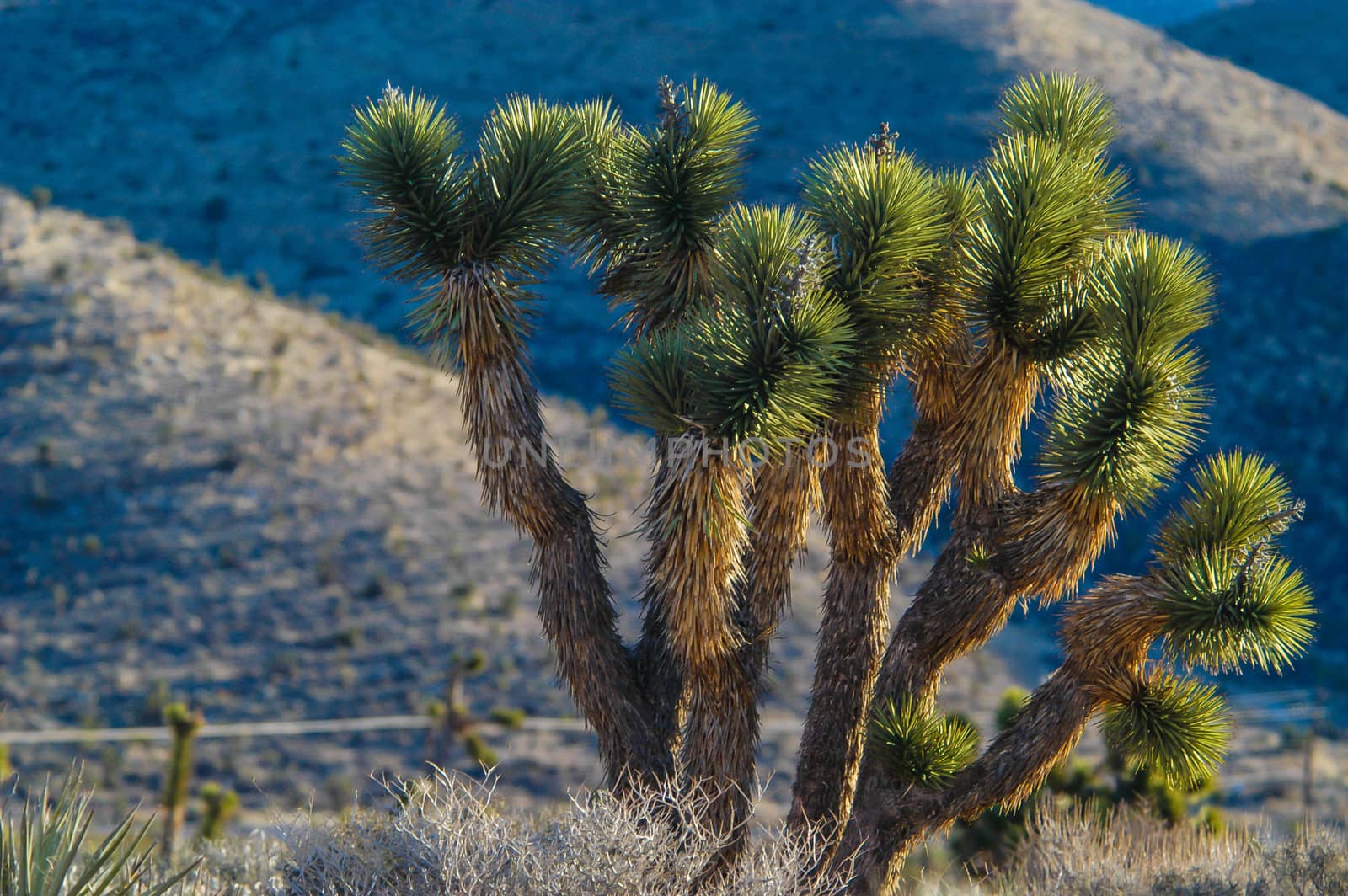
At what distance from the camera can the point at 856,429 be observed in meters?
7.06

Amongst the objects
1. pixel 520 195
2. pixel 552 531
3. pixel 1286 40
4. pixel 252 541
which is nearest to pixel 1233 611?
pixel 552 531

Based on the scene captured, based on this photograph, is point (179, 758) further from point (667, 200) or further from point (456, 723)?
point (667, 200)

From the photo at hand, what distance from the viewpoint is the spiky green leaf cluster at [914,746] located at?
7.53m

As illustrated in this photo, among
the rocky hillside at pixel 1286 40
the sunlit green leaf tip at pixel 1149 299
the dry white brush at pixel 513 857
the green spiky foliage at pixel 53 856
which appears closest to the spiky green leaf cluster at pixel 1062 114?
the sunlit green leaf tip at pixel 1149 299

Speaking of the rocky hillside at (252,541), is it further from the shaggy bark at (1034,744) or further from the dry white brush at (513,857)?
the dry white brush at (513,857)

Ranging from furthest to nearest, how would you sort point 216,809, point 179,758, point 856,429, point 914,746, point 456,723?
point 456,723, point 216,809, point 179,758, point 914,746, point 856,429

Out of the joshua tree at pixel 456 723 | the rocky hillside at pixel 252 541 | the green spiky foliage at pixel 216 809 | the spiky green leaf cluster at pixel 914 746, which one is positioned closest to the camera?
the spiky green leaf cluster at pixel 914 746

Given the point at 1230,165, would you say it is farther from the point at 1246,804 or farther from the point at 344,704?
the point at 344,704

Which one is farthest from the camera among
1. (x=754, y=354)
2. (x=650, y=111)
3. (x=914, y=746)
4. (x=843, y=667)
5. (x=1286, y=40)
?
(x=1286, y=40)

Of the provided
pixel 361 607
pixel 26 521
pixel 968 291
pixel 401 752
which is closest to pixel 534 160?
pixel 968 291

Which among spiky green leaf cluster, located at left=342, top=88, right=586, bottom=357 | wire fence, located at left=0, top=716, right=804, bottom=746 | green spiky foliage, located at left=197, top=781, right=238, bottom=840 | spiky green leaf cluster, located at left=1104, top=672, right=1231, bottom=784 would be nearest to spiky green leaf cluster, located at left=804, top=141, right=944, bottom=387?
spiky green leaf cluster, located at left=342, top=88, right=586, bottom=357

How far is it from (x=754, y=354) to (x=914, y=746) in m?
2.80

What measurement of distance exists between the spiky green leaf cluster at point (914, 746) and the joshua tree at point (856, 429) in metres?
0.02

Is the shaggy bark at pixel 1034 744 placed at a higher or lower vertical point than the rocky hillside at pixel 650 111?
lower
